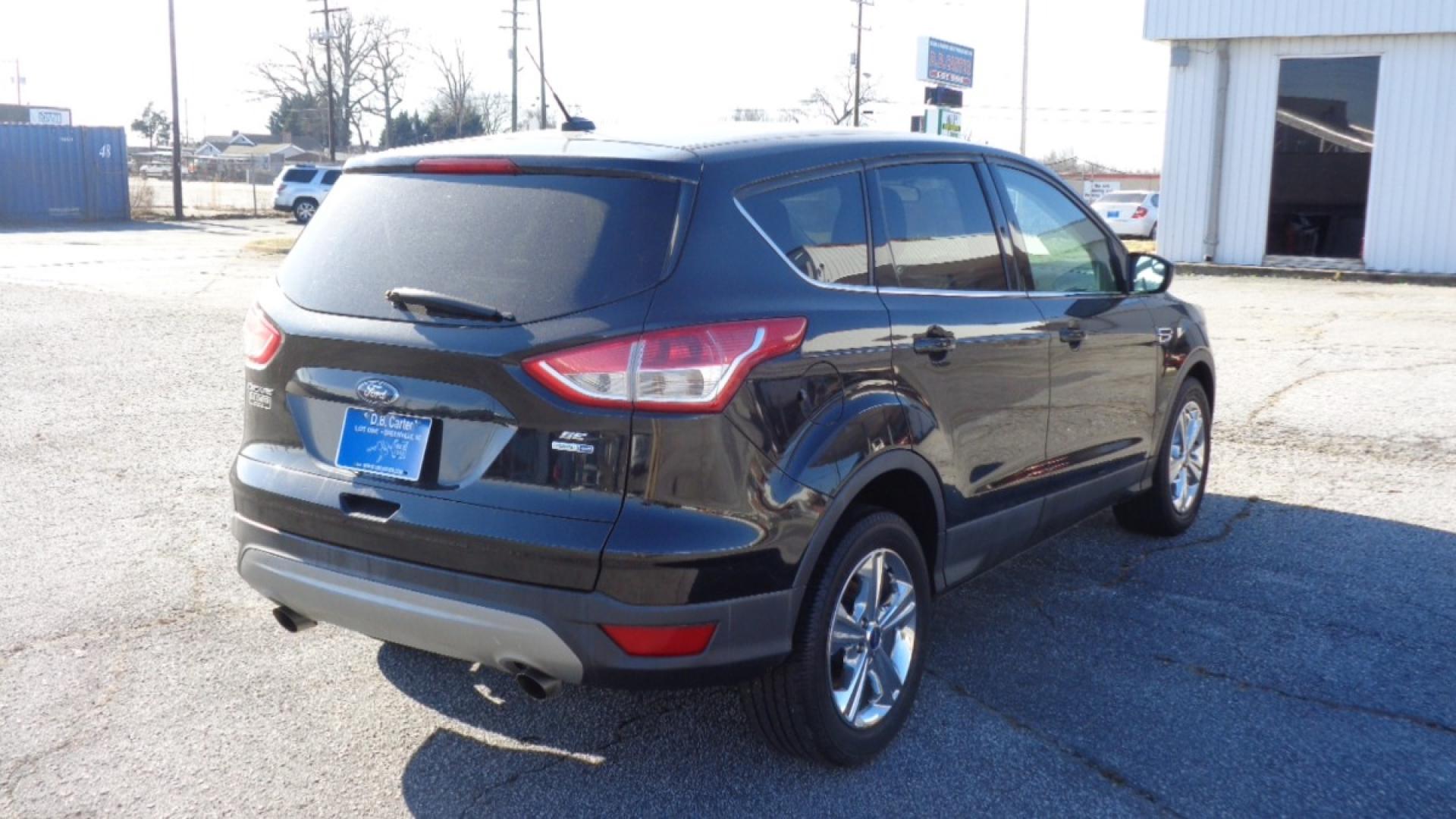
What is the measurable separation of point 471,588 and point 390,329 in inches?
28.9

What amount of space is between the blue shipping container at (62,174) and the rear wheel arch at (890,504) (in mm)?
42492

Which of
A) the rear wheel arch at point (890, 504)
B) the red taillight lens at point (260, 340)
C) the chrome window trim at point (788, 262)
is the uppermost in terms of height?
the chrome window trim at point (788, 262)

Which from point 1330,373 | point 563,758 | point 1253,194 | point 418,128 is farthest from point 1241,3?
point 418,128

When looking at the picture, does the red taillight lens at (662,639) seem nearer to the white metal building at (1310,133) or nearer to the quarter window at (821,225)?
the quarter window at (821,225)

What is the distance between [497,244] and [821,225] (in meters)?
0.94

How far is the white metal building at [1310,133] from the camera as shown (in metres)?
20.6

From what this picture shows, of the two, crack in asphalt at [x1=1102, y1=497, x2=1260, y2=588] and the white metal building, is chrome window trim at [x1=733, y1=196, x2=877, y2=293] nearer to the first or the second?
crack in asphalt at [x1=1102, y1=497, x2=1260, y2=588]

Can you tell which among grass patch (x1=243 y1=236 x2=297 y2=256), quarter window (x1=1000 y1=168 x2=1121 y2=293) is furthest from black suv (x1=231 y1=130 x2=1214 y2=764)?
grass patch (x1=243 y1=236 x2=297 y2=256)

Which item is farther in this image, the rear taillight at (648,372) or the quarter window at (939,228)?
the quarter window at (939,228)

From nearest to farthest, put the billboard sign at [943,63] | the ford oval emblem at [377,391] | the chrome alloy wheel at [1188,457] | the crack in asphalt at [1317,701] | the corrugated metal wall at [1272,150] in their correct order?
the ford oval emblem at [377,391], the crack in asphalt at [1317,701], the chrome alloy wheel at [1188,457], the corrugated metal wall at [1272,150], the billboard sign at [943,63]

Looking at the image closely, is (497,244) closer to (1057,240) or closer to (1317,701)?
(1057,240)

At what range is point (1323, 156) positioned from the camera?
73.2 feet

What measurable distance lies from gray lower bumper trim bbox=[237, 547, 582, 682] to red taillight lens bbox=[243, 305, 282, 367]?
56 centimetres

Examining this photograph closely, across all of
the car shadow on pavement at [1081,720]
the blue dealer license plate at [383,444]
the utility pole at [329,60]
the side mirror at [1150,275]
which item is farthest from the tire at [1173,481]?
the utility pole at [329,60]
